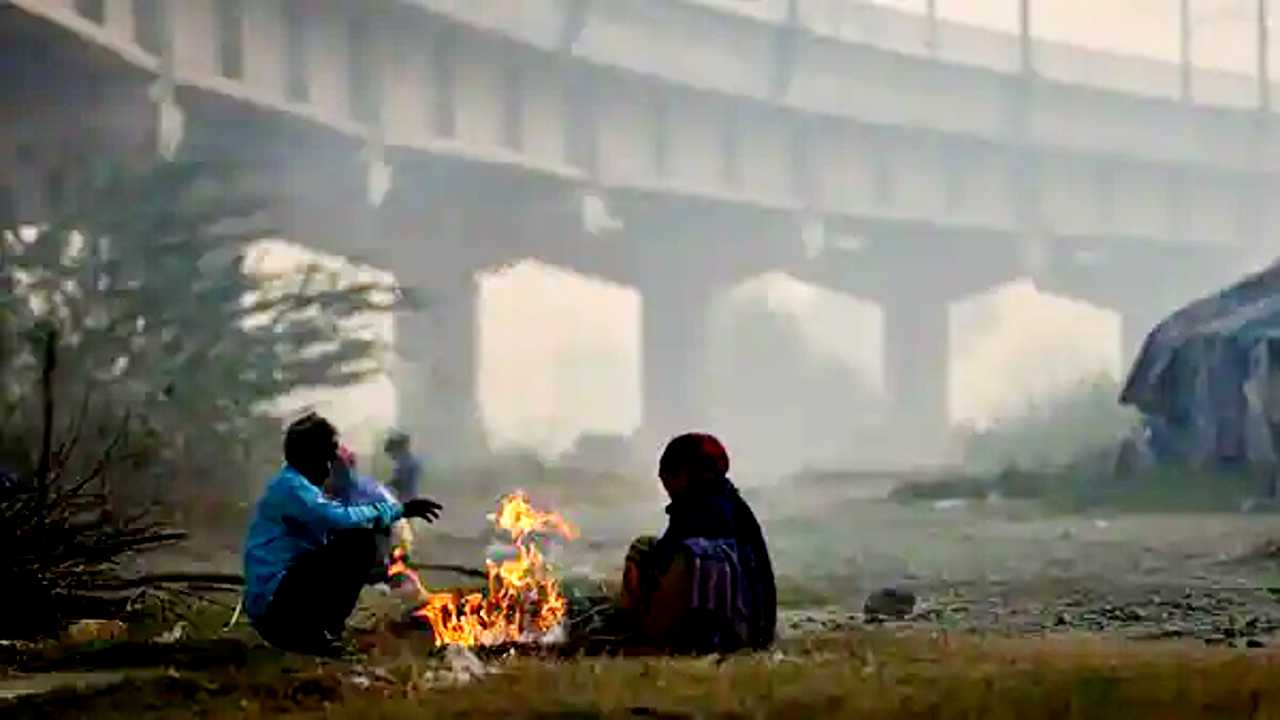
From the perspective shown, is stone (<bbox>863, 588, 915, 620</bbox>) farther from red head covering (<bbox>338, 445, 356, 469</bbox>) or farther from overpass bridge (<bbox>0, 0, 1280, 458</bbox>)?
red head covering (<bbox>338, 445, 356, 469</bbox>)

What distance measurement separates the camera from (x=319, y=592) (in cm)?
611

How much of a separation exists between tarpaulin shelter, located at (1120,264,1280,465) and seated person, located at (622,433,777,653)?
4792mm

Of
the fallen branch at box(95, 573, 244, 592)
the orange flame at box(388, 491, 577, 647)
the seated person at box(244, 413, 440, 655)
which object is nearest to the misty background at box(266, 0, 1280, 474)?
the orange flame at box(388, 491, 577, 647)

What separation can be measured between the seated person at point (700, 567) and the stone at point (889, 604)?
7.54 feet

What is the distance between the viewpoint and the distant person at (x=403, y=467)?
9.53m

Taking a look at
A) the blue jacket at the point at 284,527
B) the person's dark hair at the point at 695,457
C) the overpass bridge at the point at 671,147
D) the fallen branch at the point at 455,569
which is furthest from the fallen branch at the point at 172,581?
the person's dark hair at the point at 695,457

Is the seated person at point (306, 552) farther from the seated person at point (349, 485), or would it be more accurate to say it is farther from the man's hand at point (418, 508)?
the seated person at point (349, 485)

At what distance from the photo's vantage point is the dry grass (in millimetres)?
5191

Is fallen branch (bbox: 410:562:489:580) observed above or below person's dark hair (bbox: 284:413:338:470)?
below

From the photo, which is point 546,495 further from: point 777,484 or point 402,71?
point 402,71

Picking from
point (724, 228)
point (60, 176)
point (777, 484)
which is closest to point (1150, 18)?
point (724, 228)

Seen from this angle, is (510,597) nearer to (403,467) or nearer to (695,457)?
(403,467)

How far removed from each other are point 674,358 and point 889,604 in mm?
2351

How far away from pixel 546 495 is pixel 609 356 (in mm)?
1109
